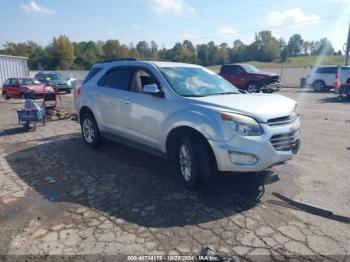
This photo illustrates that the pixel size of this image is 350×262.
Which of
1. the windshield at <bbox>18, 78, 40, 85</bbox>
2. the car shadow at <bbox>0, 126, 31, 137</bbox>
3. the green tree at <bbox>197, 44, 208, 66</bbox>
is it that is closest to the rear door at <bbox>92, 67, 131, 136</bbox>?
the car shadow at <bbox>0, 126, 31, 137</bbox>

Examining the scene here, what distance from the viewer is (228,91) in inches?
203

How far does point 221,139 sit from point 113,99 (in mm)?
2645

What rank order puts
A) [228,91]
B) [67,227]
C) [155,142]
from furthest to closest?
[228,91], [155,142], [67,227]

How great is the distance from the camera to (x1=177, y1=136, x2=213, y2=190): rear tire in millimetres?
4008

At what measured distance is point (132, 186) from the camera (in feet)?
14.8

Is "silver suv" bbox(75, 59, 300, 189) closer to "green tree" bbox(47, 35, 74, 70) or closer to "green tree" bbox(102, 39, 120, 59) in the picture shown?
"green tree" bbox(47, 35, 74, 70)

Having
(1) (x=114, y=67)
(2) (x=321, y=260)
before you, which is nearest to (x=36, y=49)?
(1) (x=114, y=67)

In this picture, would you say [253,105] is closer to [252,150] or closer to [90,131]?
[252,150]

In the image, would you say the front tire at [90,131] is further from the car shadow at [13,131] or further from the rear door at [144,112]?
the car shadow at [13,131]

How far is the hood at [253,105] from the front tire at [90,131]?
281 centimetres

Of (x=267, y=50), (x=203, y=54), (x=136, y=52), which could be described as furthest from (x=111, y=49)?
(x=267, y=50)

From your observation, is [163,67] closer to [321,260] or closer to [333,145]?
[321,260]

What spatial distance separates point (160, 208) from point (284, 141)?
1.83m

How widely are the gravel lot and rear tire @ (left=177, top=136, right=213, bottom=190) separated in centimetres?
21
